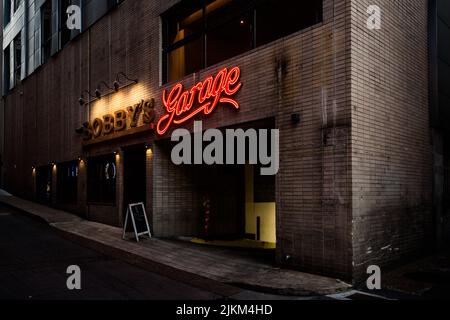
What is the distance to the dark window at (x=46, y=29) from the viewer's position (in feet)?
72.8

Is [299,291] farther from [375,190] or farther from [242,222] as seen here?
[242,222]

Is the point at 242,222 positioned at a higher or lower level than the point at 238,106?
lower

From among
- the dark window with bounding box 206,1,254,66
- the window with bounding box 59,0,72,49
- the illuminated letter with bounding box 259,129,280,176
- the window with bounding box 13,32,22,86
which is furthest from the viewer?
the window with bounding box 13,32,22,86

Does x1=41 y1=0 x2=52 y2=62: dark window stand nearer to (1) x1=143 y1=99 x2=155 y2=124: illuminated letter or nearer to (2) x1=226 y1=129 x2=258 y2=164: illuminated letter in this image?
(1) x1=143 y1=99 x2=155 y2=124: illuminated letter

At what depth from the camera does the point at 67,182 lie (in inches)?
758

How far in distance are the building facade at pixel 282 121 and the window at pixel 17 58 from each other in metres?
11.5

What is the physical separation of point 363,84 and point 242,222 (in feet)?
24.0

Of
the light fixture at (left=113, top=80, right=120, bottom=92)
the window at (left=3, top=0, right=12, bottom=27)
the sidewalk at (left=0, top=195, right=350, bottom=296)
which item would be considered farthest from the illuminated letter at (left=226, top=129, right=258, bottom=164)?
the window at (left=3, top=0, right=12, bottom=27)

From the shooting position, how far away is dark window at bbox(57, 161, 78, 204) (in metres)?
18.4

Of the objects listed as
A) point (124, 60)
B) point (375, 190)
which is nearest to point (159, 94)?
point (124, 60)

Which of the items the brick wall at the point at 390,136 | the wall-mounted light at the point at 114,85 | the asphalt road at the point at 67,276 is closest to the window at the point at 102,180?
the wall-mounted light at the point at 114,85

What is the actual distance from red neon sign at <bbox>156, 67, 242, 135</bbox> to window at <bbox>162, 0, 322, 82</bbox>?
76 cm

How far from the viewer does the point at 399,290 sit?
7.08 m
